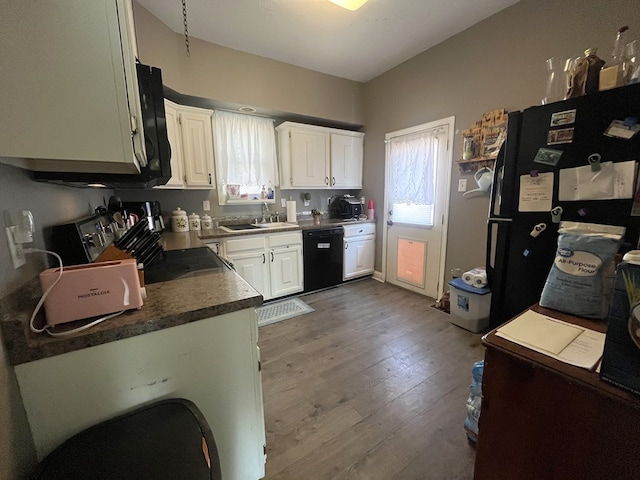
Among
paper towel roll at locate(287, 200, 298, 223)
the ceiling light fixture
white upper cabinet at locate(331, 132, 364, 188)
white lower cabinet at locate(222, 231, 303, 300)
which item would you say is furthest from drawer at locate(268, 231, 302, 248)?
the ceiling light fixture

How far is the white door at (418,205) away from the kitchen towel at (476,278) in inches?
21.0

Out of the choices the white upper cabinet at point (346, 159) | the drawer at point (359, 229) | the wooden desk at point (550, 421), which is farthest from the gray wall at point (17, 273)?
the white upper cabinet at point (346, 159)

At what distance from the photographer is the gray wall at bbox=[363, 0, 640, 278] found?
6.12 feet

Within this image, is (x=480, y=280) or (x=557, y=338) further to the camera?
(x=480, y=280)

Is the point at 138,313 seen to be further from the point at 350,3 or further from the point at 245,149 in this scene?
the point at 245,149

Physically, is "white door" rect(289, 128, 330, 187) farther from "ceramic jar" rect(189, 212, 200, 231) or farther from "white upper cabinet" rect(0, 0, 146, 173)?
"white upper cabinet" rect(0, 0, 146, 173)

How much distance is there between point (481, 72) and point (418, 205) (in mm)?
1442

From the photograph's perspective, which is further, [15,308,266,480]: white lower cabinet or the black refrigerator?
the black refrigerator

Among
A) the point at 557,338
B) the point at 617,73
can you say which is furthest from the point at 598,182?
the point at 557,338

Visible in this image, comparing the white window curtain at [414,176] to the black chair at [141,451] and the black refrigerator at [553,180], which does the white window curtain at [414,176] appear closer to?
the black refrigerator at [553,180]

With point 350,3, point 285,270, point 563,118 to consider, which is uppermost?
point 350,3

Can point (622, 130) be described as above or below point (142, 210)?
above

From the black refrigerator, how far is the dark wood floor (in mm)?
636

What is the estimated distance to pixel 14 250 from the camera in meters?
0.80
